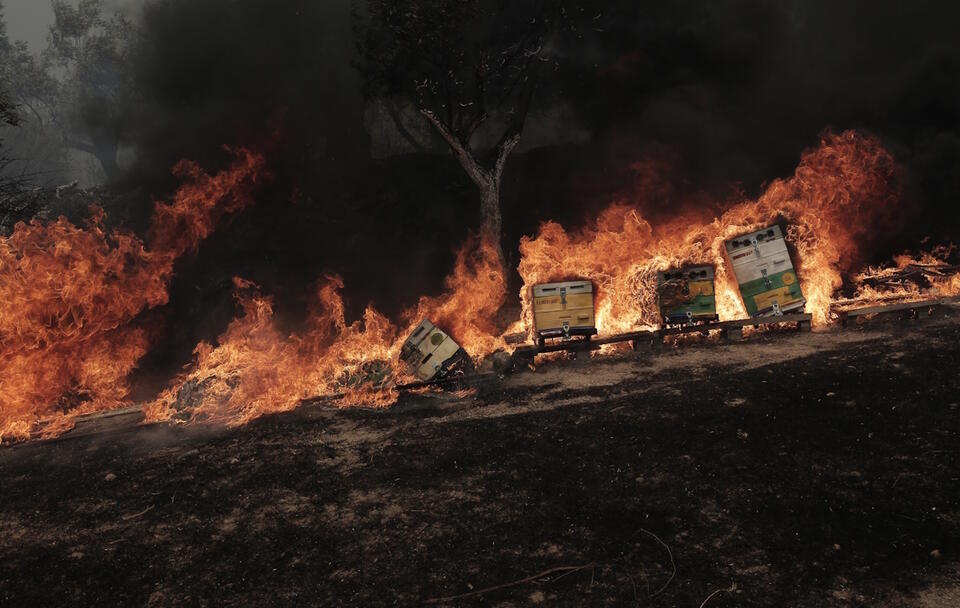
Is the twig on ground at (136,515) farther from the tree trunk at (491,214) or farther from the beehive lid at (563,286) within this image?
the tree trunk at (491,214)

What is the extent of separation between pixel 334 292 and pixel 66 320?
5.88 m

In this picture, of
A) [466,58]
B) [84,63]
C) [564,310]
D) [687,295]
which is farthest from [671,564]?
[84,63]

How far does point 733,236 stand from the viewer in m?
12.6

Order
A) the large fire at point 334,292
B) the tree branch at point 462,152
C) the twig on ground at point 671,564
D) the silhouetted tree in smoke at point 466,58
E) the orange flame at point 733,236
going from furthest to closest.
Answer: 1. the tree branch at point 462,152
2. the silhouetted tree in smoke at point 466,58
3. the orange flame at point 733,236
4. the large fire at point 334,292
5. the twig on ground at point 671,564

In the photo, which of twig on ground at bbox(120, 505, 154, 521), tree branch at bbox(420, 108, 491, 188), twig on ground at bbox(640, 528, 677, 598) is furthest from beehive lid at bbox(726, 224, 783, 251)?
twig on ground at bbox(120, 505, 154, 521)

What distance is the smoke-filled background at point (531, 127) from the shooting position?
16156 mm

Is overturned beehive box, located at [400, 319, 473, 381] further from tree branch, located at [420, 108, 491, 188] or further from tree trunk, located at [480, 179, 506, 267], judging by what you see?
tree branch, located at [420, 108, 491, 188]

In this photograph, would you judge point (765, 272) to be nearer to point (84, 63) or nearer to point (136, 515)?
point (136, 515)

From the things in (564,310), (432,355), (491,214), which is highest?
(491,214)

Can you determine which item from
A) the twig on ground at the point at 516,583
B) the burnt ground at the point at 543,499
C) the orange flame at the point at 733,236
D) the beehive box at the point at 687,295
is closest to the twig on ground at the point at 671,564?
the burnt ground at the point at 543,499

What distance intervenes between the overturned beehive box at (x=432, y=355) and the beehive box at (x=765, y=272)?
6287 millimetres

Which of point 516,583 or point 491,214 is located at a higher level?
point 491,214

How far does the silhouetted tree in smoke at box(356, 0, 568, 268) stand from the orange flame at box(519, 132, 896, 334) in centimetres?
297

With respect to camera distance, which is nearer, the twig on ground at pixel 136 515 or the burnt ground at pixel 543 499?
the burnt ground at pixel 543 499
